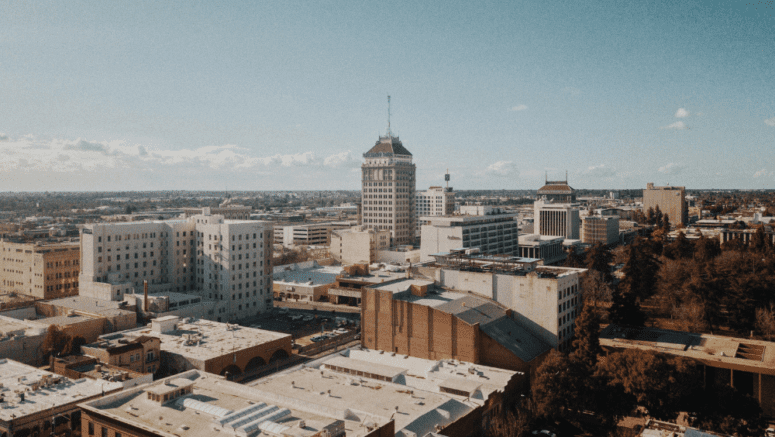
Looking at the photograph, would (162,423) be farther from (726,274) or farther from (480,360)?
(726,274)

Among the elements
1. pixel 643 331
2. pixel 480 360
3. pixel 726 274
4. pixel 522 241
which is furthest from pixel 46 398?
pixel 522 241

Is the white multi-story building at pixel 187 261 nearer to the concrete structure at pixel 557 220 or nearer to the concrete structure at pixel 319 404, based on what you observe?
the concrete structure at pixel 319 404

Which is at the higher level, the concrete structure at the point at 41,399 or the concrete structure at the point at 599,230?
the concrete structure at the point at 599,230

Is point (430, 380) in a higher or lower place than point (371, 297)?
lower

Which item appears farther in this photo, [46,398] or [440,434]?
[46,398]

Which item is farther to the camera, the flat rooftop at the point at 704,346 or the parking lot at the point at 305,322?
the parking lot at the point at 305,322

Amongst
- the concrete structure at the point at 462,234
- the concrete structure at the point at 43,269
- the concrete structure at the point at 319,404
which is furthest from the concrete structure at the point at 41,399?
the concrete structure at the point at 462,234
